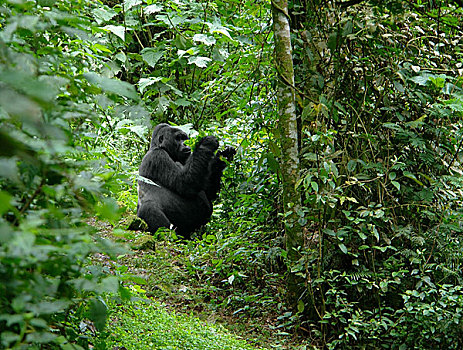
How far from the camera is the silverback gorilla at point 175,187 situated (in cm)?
524

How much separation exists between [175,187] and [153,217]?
1.51ft

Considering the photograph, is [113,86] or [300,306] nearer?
[113,86]

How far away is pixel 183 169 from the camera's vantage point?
5332mm

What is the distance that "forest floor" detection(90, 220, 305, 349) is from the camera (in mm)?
3014

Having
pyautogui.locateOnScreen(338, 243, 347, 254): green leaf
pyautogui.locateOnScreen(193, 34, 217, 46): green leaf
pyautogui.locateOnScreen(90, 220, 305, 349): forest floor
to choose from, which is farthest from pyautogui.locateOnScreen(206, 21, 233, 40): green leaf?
pyautogui.locateOnScreen(338, 243, 347, 254): green leaf

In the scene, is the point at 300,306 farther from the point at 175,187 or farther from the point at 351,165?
the point at 175,187

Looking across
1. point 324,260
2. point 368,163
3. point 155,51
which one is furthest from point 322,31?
point 155,51

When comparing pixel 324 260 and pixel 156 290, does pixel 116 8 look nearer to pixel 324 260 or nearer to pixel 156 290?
pixel 156 290

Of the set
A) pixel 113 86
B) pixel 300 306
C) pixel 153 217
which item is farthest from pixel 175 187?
pixel 113 86

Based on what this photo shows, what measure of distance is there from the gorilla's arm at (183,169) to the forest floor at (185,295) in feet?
2.87

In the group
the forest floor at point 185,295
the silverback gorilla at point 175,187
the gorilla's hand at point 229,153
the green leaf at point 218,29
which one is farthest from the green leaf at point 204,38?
the forest floor at point 185,295

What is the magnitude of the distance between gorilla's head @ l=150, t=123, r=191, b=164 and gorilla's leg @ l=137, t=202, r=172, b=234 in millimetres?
675

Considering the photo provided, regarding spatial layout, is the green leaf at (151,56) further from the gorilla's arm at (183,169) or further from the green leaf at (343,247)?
the green leaf at (343,247)

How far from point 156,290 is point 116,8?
8.75 ft
